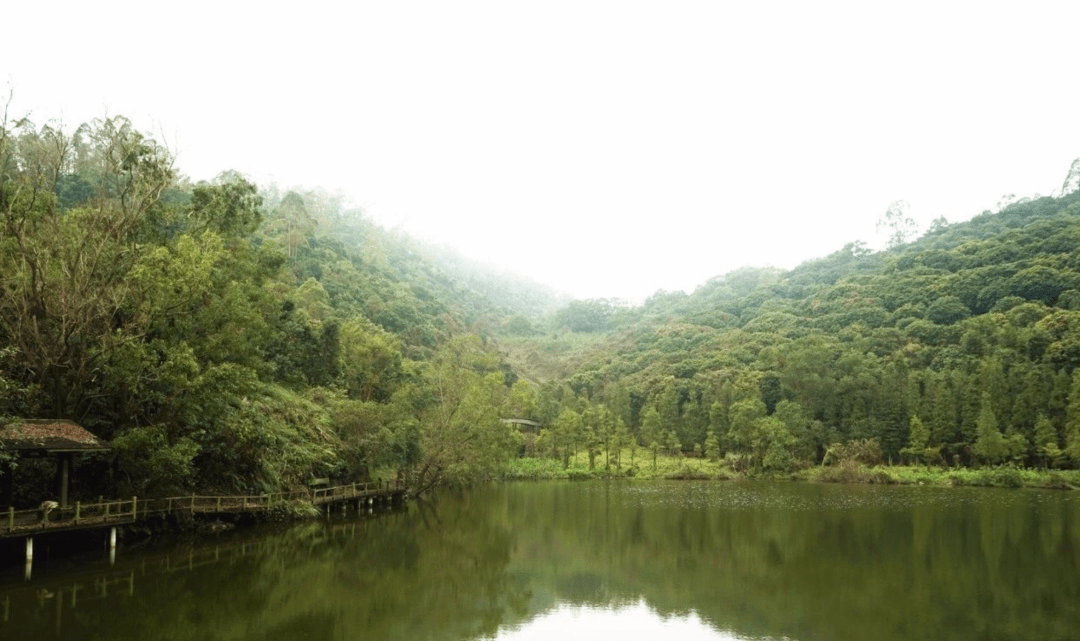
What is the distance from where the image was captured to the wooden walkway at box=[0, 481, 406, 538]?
20234 millimetres

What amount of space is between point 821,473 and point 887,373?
43.8ft

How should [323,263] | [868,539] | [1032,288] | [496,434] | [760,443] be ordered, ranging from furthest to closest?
[323,263] → [1032,288] → [760,443] → [496,434] → [868,539]

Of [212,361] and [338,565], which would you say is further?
[212,361]

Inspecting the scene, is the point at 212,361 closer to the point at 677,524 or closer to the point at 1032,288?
the point at 677,524

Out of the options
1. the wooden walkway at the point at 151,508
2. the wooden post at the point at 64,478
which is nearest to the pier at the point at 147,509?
the wooden walkway at the point at 151,508

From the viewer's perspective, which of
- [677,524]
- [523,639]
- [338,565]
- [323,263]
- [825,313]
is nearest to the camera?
[523,639]

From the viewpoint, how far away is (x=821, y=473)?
61750 millimetres

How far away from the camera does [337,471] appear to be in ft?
126

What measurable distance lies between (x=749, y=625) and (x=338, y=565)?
13118 mm

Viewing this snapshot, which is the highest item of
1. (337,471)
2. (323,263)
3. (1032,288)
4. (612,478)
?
(323,263)

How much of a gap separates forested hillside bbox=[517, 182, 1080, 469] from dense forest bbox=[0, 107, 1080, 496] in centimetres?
27

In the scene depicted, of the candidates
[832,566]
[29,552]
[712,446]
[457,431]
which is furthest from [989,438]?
[29,552]

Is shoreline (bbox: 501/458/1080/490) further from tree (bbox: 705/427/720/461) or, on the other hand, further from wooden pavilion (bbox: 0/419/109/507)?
wooden pavilion (bbox: 0/419/109/507)

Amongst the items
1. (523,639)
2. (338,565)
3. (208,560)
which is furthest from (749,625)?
(208,560)
